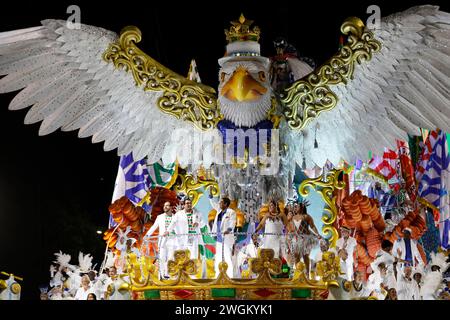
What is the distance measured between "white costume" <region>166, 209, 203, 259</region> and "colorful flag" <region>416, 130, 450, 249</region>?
3729 millimetres

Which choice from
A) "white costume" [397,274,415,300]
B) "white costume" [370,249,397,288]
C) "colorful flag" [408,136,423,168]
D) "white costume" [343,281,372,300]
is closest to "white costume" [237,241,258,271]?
"white costume" [343,281,372,300]

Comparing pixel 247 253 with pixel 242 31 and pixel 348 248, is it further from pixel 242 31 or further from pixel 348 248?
pixel 242 31

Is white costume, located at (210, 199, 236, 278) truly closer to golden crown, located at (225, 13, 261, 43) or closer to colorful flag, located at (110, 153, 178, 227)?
golden crown, located at (225, 13, 261, 43)

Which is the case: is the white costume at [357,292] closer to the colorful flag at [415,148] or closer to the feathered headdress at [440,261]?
the feathered headdress at [440,261]

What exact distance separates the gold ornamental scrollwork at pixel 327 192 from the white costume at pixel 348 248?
0.81 feet

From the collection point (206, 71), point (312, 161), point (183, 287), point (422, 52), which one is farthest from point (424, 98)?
point (206, 71)

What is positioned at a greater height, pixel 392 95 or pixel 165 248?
pixel 392 95

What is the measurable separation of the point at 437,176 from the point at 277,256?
4.08m

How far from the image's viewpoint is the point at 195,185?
13.6 m

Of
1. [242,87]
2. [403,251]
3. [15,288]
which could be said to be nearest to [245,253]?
[242,87]

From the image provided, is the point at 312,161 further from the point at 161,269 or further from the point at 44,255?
the point at 44,255

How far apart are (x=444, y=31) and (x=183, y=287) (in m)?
3.43

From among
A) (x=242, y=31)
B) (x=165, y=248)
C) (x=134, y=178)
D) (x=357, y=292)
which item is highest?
(x=242, y=31)

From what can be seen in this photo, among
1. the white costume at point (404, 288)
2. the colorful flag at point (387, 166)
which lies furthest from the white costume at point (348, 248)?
the colorful flag at point (387, 166)
